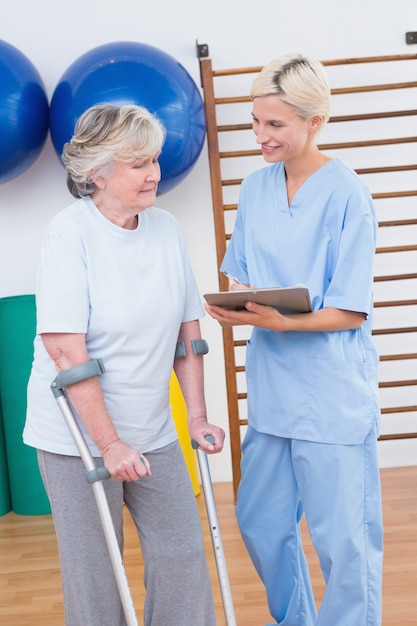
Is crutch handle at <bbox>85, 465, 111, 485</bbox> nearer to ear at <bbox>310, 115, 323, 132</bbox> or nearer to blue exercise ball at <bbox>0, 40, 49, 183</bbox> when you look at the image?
ear at <bbox>310, 115, 323, 132</bbox>

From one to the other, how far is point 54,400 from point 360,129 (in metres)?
2.16

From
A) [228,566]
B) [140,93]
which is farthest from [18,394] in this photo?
[140,93]

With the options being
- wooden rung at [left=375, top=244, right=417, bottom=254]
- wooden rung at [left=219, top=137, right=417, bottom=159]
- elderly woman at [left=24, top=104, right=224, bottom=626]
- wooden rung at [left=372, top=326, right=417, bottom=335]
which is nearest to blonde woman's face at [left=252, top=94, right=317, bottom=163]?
elderly woman at [left=24, top=104, right=224, bottom=626]

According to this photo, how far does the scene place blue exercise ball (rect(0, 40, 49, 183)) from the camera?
2893 millimetres

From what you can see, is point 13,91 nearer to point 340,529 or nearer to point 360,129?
point 360,129

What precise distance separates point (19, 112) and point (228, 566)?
5.51 feet

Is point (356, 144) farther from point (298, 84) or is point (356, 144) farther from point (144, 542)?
point (144, 542)

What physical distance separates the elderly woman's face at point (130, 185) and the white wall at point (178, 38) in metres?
1.73

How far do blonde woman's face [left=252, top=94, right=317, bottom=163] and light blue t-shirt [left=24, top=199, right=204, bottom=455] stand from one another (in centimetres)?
33

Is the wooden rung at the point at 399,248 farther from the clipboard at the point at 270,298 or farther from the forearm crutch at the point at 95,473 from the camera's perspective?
the forearm crutch at the point at 95,473

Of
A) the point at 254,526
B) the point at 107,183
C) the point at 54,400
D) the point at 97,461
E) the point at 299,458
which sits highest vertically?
the point at 107,183

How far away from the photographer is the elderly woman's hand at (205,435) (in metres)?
1.86

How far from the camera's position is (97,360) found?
1.69m

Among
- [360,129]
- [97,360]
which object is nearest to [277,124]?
[97,360]
